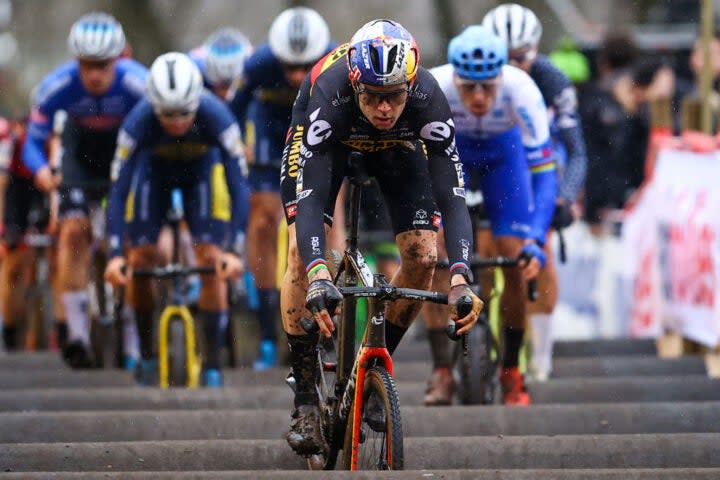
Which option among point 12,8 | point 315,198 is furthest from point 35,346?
point 12,8

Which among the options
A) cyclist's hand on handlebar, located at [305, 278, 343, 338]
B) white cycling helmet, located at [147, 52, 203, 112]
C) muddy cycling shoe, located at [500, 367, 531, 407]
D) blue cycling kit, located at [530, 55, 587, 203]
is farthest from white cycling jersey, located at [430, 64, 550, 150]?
cyclist's hand on handlebar, located at [305, 278, 343, 338]

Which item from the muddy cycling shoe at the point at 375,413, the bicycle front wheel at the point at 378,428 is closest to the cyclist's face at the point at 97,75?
the bicycle front wheel at the point at 378,428

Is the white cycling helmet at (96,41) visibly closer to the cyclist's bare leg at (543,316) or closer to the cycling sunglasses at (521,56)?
the cycling sunglasses at (521,56)

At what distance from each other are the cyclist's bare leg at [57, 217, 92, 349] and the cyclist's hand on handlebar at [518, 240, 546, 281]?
469 cm

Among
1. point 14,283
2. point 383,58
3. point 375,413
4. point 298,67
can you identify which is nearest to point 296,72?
point 298,67

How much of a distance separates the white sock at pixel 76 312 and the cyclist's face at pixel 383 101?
20.9ft

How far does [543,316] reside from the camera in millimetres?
12516

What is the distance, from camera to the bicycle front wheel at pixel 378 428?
7.62 metres

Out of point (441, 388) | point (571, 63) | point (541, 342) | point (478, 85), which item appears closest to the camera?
point (478, 85)

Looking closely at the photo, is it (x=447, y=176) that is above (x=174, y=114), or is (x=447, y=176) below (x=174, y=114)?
below

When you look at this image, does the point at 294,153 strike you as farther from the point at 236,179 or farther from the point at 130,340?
the point at 130,340

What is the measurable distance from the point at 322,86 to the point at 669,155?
7.16m

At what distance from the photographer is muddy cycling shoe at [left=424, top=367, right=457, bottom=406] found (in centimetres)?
1075

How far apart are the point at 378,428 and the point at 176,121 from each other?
465 centimetres
